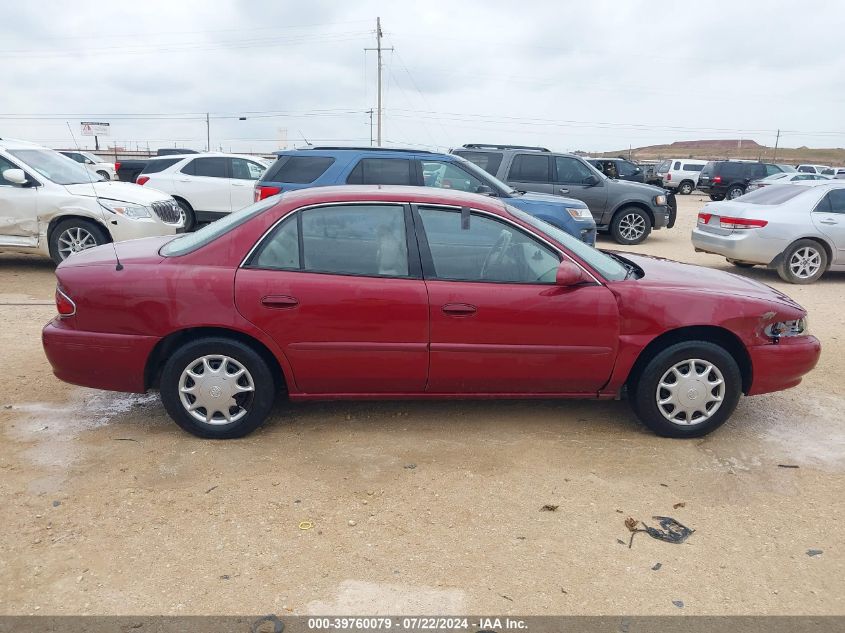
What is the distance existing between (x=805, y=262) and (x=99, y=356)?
31.1ft

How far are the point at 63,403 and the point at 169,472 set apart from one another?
4.77 feet

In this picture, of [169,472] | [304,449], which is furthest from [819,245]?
[169,472]

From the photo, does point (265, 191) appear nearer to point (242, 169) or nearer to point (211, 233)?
point (211, 233)

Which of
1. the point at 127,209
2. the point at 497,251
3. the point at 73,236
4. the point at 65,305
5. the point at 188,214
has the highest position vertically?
the point at 497,251

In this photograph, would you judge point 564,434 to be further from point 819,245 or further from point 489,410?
point 819,245

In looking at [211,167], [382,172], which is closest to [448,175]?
[382,172]

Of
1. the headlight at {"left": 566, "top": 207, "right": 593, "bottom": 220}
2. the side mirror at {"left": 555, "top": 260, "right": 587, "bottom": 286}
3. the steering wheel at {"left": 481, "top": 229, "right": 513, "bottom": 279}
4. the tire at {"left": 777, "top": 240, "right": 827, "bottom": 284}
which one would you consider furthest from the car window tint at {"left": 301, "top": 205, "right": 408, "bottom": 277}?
the tire at {"left": 777, "top": 240, "right": 827, "bottom": 284}

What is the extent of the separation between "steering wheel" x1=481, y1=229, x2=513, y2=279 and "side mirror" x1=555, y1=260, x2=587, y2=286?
353 mm

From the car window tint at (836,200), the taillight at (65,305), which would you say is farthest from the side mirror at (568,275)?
the car window tint at (836,200)

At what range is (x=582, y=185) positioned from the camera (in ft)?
43.4

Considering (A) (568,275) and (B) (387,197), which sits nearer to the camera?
(A) (568,275)

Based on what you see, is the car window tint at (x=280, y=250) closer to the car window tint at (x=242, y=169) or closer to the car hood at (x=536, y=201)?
the car hood at (x=536, y=201)

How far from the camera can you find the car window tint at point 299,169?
28.8 feet

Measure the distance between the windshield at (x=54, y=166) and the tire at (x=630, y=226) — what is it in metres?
9.32
